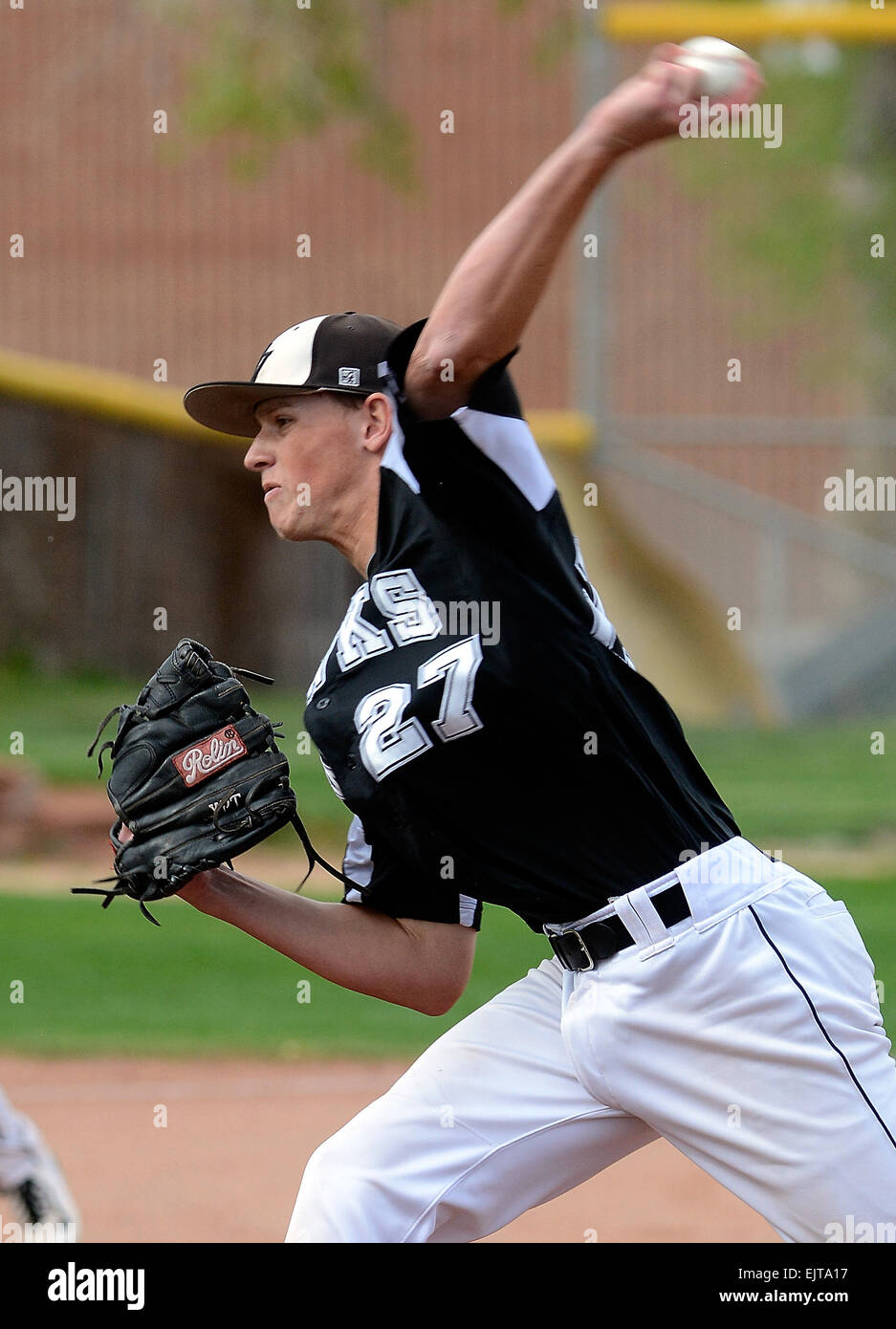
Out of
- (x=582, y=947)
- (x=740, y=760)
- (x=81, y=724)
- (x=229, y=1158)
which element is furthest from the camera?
(x=81, y=724)

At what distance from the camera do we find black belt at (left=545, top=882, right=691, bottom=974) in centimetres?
245

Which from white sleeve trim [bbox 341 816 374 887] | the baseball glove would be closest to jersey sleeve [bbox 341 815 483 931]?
white sleeve trim [bbox 341 816 374 887]

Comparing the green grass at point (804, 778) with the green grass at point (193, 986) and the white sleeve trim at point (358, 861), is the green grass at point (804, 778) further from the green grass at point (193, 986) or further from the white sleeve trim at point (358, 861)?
the white sleeve trim at point (358, 861)

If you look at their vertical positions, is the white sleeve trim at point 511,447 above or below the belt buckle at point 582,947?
above

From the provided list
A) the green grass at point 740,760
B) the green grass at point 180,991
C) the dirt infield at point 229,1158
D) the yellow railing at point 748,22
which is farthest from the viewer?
the yellow railing at point 748,22

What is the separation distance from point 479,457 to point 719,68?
64 centimetres

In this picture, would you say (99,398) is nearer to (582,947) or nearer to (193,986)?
(193,986)

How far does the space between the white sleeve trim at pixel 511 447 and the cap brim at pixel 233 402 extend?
1.02 feet

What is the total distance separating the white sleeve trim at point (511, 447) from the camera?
2402mm

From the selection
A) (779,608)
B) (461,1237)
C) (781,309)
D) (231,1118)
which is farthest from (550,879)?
(781,309)

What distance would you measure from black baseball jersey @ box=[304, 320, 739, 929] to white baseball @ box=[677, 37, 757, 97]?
51 cm

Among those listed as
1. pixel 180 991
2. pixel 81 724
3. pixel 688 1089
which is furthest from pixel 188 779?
pixel 81 724

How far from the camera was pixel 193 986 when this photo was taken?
309 inches

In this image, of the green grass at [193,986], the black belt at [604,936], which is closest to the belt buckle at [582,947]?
the black belt at [604,936]
